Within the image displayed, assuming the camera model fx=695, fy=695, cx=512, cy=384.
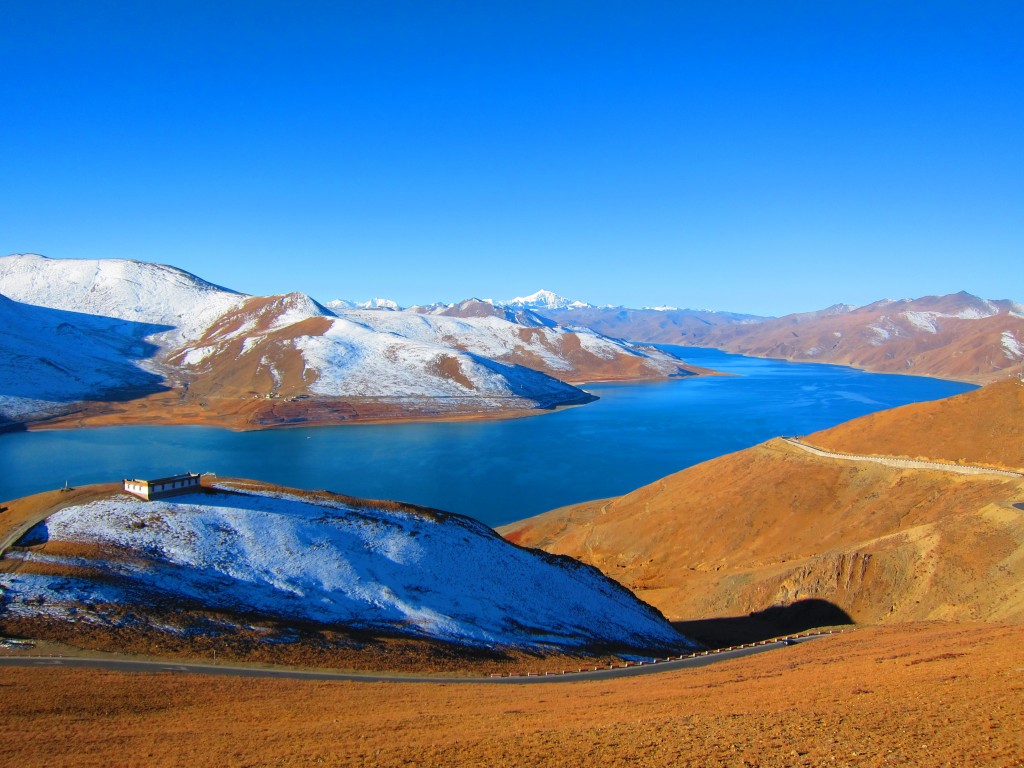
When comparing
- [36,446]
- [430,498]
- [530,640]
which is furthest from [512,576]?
[36,446]

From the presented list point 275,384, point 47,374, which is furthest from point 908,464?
point 47,374

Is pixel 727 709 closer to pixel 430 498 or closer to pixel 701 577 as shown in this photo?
pixel 701 577

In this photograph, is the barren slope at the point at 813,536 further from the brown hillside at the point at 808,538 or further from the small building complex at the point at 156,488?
the small building complex at the point at 156,488

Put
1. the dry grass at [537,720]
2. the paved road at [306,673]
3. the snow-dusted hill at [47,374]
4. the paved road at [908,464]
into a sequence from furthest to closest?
the snow-dusted hill at [47,374], the paved road at [908,464], the paved road at [306,673], the dry grass at [537,720]

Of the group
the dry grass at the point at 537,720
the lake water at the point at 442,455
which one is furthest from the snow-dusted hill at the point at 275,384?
the dry grass at the point at 537,720

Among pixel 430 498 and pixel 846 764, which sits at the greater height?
pixel 846 764

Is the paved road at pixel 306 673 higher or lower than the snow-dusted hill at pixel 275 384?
lower
